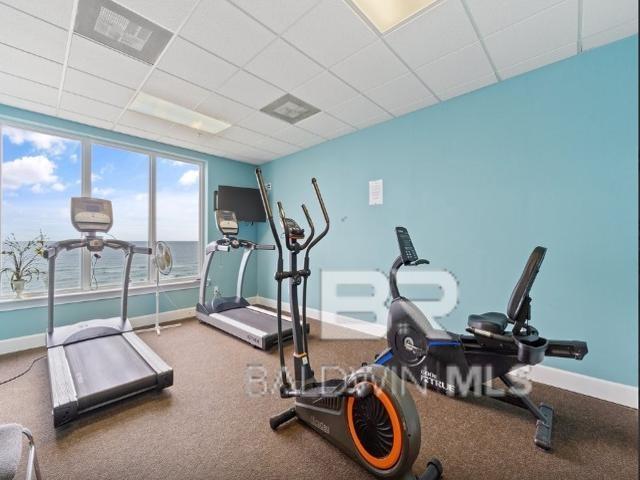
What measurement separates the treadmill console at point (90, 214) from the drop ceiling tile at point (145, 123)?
1134 millimetres

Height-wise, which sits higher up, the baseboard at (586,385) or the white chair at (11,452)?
the white chair at (11,452)

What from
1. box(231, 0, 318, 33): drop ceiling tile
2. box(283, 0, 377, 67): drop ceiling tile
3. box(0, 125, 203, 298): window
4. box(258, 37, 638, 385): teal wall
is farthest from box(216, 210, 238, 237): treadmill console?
box(231, 0, 318, 33): drop ceiling tile

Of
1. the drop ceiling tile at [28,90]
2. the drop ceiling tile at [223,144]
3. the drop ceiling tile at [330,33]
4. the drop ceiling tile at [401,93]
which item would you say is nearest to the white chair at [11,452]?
the drop ceiling tile at [330,33]

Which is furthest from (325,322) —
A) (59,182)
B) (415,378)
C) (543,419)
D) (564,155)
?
(59,182)

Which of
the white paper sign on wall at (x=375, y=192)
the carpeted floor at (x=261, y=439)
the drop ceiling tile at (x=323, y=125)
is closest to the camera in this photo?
the carpeted floor at (x=261, y=439)

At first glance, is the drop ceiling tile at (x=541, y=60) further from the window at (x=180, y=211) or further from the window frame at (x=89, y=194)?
the window at (x=180, y=211)

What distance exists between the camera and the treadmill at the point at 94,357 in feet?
6.66

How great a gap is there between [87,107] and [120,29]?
1640 millimetres

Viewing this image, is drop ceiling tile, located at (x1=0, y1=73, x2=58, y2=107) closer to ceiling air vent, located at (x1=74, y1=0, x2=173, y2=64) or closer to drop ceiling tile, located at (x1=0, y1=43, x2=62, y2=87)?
drop ceiling tile, located at (x1=0, y1=43, x2=62, y2=87)

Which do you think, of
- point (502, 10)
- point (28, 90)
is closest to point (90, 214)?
point (28, 90)

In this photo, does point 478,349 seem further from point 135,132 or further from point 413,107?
point 135,132

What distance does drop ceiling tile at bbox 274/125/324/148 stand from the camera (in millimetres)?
3946

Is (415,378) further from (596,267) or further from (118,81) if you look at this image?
(118,81)

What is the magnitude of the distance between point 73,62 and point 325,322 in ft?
13.1
